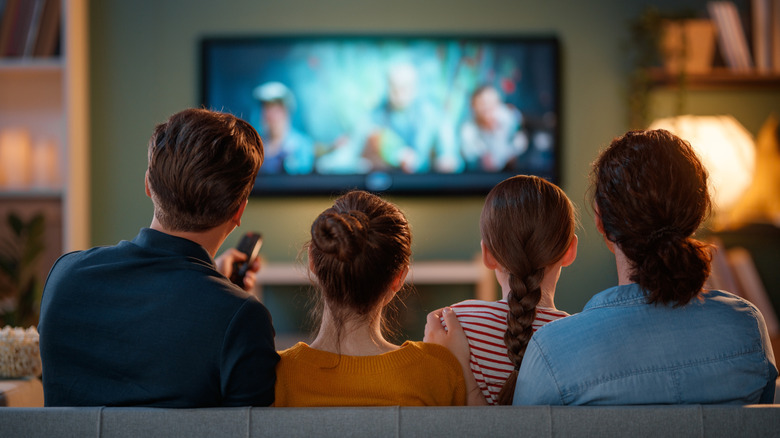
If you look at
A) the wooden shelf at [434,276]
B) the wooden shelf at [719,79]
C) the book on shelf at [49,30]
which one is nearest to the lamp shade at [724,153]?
the wooden shelf at [719,79]

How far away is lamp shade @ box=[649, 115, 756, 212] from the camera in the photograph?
2986mm

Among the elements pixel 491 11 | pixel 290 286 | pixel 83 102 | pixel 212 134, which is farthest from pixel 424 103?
pixel 212 134

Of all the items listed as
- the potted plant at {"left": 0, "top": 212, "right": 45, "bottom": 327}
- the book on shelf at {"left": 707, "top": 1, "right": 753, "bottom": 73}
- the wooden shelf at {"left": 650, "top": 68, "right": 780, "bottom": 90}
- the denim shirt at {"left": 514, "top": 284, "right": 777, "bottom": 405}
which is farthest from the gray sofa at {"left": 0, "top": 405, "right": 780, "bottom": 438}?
the book on shelf at {"left": 707, "top": 1, "right": 753, "bottom": 73}

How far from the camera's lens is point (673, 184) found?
0.97 metres

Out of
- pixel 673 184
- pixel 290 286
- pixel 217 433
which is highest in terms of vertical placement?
pixel 673 184

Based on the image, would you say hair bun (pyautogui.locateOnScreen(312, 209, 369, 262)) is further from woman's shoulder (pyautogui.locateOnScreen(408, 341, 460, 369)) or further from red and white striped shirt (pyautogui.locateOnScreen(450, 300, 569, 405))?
red and white striped shirt (pyautogui.locateOnScreen(450, 300, 569, 405))

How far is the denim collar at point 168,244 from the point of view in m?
1.02

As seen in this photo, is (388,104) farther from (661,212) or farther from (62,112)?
(661,212)

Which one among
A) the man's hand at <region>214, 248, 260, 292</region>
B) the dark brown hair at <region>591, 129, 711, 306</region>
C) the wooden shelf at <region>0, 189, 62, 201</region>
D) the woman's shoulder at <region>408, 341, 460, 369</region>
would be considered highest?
the dark brown hair at <region>591, 129, 711, 306</region>

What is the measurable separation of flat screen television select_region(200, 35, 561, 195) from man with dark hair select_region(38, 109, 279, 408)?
2.41 meters

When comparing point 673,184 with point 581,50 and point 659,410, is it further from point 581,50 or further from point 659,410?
point 581,50

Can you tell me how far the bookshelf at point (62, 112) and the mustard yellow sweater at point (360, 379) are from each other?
2596 millimetres

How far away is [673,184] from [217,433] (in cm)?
71

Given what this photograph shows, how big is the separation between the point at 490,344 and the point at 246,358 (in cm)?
43
